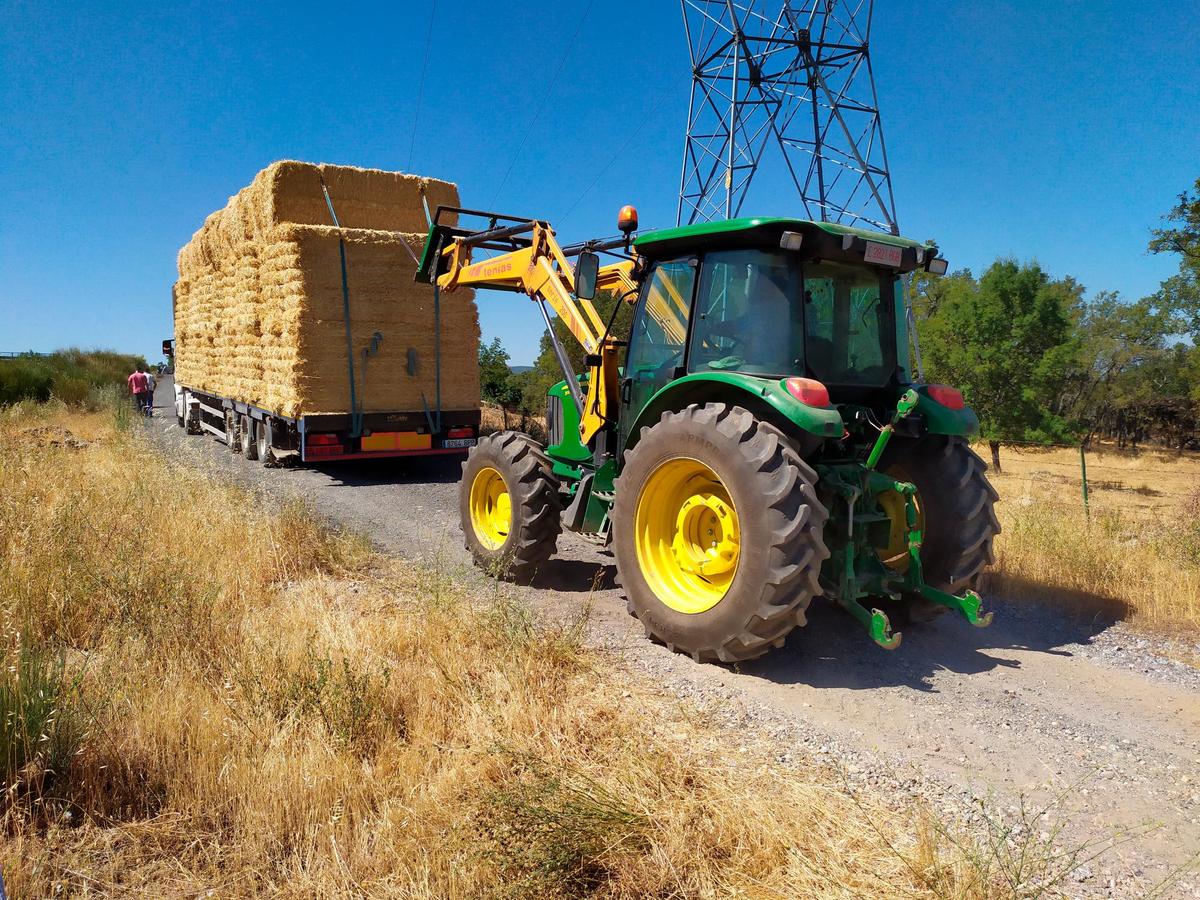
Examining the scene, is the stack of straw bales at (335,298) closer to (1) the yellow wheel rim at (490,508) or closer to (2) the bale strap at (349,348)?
(2) the bale strap at (349,348)

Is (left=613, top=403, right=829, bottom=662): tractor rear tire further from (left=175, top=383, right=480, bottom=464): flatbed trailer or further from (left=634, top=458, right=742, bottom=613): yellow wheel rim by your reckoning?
(left=175, top=383, right=480, bottom=464): flatbed trailer

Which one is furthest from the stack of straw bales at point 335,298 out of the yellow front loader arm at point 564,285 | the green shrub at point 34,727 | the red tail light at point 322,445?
the green shrub at point 34,727

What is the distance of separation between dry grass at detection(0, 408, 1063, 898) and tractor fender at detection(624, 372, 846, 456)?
1567mm

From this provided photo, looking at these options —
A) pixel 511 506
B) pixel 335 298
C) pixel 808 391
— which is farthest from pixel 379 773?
pixel 335 298

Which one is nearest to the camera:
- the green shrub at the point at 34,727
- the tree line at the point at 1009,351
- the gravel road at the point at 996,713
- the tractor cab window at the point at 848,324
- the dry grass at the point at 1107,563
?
the green shrub at the point at 34,727

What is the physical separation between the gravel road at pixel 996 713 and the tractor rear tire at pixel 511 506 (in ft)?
0.95

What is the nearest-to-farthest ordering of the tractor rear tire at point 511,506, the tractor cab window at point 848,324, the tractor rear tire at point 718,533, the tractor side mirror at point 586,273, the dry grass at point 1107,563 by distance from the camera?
the tractor rear tire at point 718,533 → the tractor cab window at point 848,324 → the tractor side mirror at point 586,273 → the dry grass at point 1107,563 → the tractor rear tire at point 511,506

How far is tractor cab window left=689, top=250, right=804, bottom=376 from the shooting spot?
4.59 metres

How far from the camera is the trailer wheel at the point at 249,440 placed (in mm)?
12172

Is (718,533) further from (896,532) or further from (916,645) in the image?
(916,645)

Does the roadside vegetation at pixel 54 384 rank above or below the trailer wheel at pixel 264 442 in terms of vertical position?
above

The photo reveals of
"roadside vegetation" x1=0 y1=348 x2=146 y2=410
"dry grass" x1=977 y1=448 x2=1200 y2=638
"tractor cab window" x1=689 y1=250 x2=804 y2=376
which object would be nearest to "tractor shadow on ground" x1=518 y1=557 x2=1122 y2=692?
"dry grass" x1=977 y1=448 x2=1200 y2=638

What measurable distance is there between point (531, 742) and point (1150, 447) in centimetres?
3543

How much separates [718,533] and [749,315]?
134 cm
